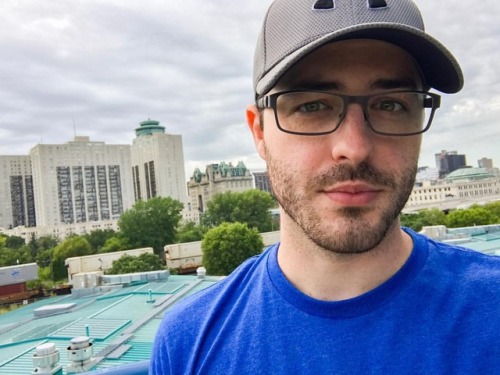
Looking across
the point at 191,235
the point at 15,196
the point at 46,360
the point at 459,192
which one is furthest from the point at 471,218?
the point at 15,196

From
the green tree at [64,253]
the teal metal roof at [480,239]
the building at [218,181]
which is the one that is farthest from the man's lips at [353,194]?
the building at [218,181]

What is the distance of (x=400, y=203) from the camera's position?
1.02 meters

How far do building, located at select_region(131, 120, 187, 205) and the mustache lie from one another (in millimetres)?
72582

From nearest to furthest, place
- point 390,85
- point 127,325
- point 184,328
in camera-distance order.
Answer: point 390,85
point 184,328
point 127,325

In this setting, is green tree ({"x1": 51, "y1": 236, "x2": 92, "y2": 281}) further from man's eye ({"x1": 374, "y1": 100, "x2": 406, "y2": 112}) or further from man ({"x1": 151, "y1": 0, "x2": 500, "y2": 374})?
man's eye ({"x1": 374, "y1": 100, "x2": 406, "y2": 112})

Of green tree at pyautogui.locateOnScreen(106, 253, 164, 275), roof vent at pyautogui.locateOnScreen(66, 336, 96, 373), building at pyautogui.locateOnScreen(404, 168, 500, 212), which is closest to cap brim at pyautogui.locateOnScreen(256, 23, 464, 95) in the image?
roof vent at pyautogui.locateOnScreen(66, 336, 96, 373)

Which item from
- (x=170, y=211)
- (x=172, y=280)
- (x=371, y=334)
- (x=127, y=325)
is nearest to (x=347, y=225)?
(x=371, y=334)

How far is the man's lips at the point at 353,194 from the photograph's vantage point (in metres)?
0.98

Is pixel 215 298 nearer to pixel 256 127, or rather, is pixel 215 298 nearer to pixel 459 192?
pixel 256 127

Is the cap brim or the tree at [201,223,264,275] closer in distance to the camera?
the cap brim

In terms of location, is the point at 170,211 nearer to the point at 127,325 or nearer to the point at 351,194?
the point at 127,325

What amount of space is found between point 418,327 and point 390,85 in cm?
55

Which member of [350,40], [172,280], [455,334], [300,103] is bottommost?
[172,280]

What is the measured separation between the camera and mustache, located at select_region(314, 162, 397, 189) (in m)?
0.98
